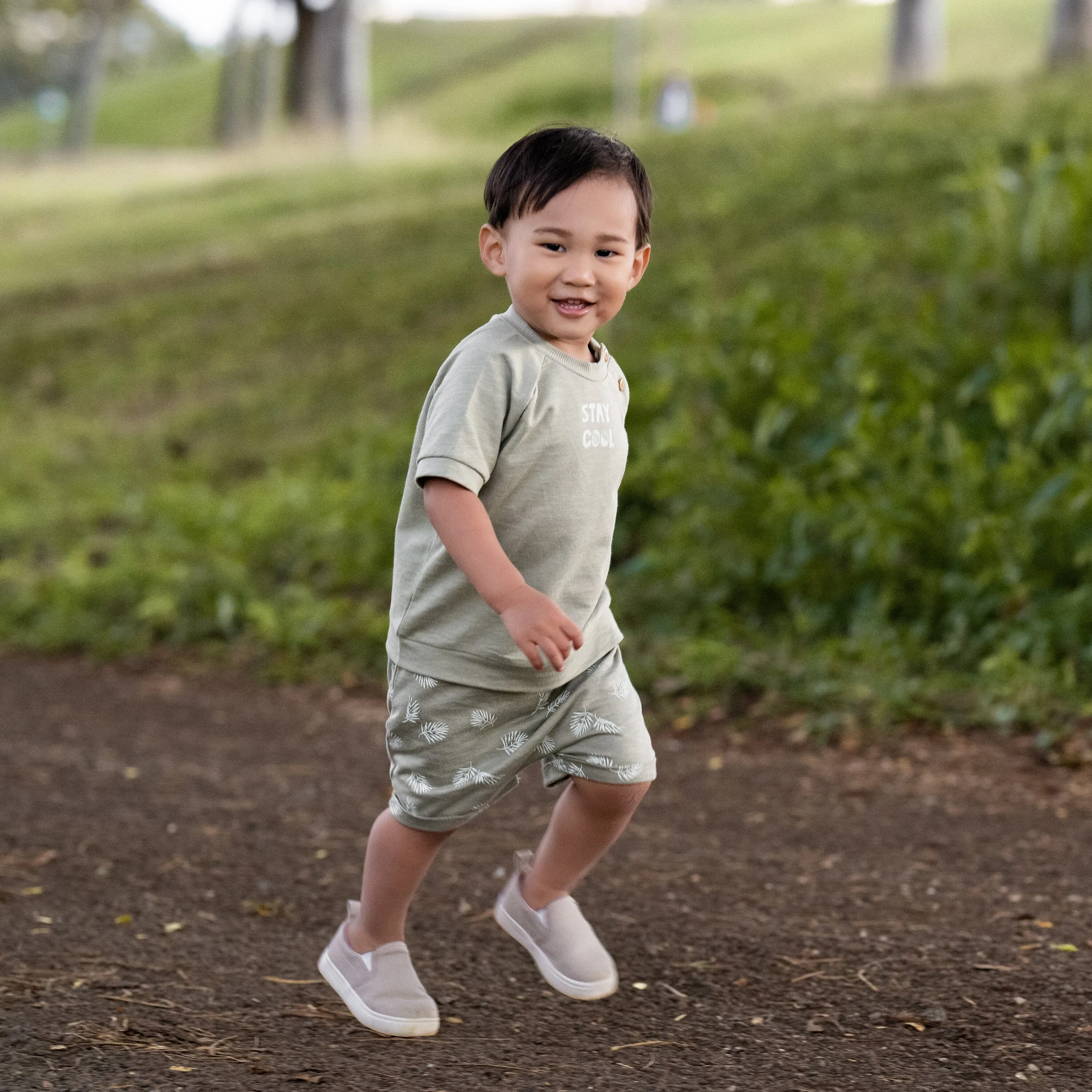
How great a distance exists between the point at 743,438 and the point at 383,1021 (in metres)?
3.57

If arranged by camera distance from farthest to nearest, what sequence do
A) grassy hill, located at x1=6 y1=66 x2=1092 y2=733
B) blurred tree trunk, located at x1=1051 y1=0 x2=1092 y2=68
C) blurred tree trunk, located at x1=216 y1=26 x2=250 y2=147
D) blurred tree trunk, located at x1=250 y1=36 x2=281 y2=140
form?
blurred tree trunk, located at x1=216 y1=26 x2=250 y2=147 < blurred tree trunk, located at x1=250 y1=36 x2=281 y2=140 < blurred tree trunk, located at x1=1051 y1=0 x2=1092 y2=68 < grassy hill, located at x1=6 y1=66 x2=1092 y2=733

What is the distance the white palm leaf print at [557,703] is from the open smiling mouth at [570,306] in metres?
0.64

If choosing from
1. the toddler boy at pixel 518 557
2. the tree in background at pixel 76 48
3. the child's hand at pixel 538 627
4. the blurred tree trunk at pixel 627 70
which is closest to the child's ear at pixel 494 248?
the toddler boy at pixel 518 557

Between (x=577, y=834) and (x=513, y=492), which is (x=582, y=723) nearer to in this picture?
(x=577, y=834)

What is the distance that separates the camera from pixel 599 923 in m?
3.11

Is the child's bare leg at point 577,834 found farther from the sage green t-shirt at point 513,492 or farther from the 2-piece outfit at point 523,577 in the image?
the sage green t-shirt at point 513,492

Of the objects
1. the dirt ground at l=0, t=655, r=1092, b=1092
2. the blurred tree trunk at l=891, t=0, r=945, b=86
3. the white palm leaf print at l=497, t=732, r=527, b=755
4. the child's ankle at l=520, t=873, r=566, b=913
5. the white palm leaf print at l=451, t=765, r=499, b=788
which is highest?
the blurred tree trunk at l=891, t=0, r=945, b=86

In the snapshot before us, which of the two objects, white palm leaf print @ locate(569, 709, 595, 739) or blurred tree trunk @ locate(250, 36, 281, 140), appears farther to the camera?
blurred tree trunk @ locate(250, 36, 281, 140)

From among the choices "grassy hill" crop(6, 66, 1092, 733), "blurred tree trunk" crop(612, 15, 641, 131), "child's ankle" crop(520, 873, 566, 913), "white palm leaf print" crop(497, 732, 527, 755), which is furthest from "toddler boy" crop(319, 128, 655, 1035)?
"blurred tree trunk" crop(612, 15, 641, 131)

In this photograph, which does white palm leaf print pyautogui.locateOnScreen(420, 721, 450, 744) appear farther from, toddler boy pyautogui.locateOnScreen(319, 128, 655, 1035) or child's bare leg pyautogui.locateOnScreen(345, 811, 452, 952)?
child's bare leg pyautogui.locateOnScreen(345, 811, 452, 952)

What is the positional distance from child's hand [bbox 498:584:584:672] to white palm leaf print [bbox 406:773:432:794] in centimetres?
39

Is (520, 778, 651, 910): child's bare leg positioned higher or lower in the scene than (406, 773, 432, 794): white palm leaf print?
lower

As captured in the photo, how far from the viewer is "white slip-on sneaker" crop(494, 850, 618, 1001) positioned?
2637mm

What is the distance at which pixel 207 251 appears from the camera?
13.0 m
